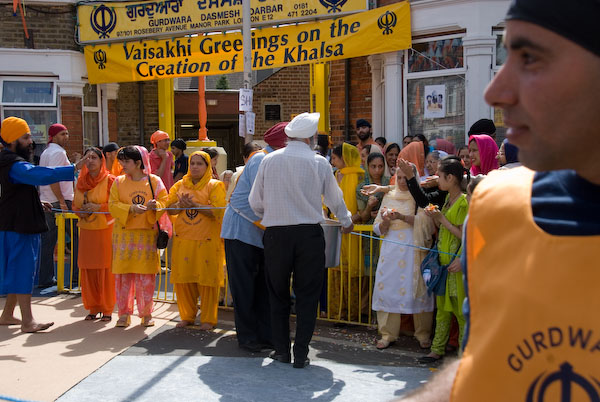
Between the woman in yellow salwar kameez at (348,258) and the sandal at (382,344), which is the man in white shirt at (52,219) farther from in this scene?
the sandal at (382,344)

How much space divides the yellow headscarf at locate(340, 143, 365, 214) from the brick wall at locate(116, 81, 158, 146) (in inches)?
386

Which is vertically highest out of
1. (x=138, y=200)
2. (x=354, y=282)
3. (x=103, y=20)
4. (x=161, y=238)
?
(x=103, y=20)

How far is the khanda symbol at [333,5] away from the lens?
11.0 m

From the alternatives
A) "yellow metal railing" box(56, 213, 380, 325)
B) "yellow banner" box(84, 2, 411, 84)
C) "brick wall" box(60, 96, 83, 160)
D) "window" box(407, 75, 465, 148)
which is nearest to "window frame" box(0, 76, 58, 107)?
"brick wall" box(60, 96, 83, 160)

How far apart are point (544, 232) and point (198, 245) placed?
233 inches

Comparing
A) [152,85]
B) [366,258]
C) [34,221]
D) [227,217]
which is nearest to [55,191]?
[34,221]

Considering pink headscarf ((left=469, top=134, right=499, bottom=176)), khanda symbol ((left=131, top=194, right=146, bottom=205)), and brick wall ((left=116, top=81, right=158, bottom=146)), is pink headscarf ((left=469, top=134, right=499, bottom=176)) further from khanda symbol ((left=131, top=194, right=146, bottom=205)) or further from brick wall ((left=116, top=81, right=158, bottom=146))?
brick wall ((left=116, top=81, right=158, bottom=146))

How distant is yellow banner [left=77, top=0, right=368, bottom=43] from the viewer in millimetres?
11297

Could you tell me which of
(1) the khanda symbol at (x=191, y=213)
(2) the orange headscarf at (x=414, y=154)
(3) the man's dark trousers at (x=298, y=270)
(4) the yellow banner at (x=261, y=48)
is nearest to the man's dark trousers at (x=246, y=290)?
(3) the man's dark trousers at (x=298, y=270)

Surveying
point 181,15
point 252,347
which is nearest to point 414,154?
point 252,347

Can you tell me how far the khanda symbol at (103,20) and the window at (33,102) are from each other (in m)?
1.43

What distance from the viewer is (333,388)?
16.4 ft

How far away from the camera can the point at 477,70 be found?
9.89 metres

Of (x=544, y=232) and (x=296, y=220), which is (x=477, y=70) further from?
(x=544, y=232)
